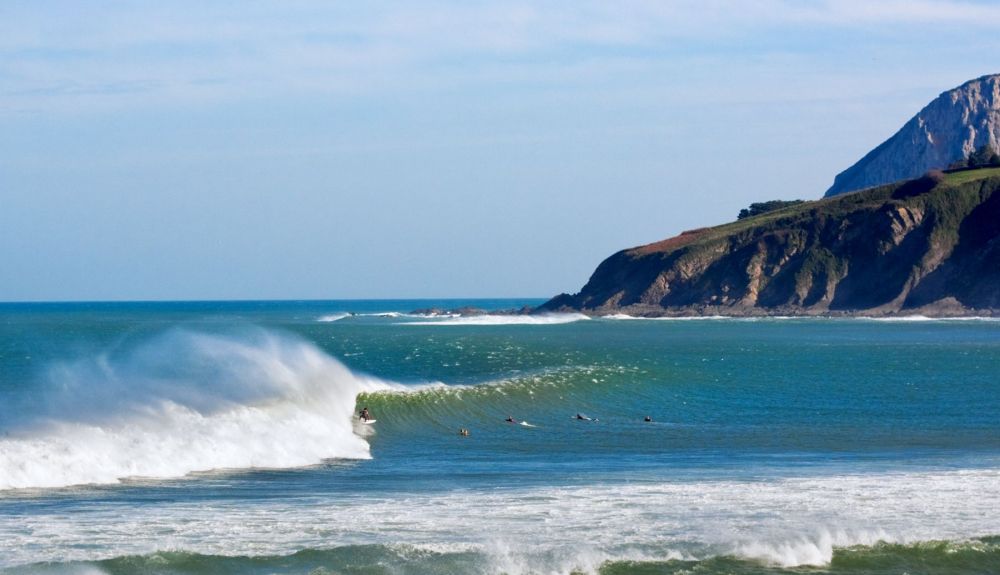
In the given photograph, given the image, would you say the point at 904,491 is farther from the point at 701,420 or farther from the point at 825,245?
the point at 825,245

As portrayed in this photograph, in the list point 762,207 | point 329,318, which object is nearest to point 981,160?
point 762,207

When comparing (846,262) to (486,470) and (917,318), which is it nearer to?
(917,318)

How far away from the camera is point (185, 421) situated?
27.1 meters

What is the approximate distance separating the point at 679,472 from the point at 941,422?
1277cm

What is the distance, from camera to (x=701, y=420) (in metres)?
35.2

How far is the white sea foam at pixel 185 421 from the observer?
2262 centimetres

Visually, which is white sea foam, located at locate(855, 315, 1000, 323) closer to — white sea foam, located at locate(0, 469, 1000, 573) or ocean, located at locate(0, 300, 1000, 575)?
ocean, located at locate(0, 300, 1000, 575)

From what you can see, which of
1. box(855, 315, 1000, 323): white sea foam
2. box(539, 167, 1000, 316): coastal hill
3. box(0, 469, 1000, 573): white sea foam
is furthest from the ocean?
box(539, 167, 1000, 316): coastal hill

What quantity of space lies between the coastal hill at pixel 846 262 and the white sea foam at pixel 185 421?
107561mm

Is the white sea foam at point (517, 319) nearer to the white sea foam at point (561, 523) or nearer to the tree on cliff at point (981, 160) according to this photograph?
the tree on cliff at point (981, 160)

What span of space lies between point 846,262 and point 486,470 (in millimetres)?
126732

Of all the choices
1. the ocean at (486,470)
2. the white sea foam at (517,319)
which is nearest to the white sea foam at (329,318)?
the white sea foam at (517,319)

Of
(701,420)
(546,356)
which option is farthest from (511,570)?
(546,356)

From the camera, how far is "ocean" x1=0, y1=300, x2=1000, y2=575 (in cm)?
1666
